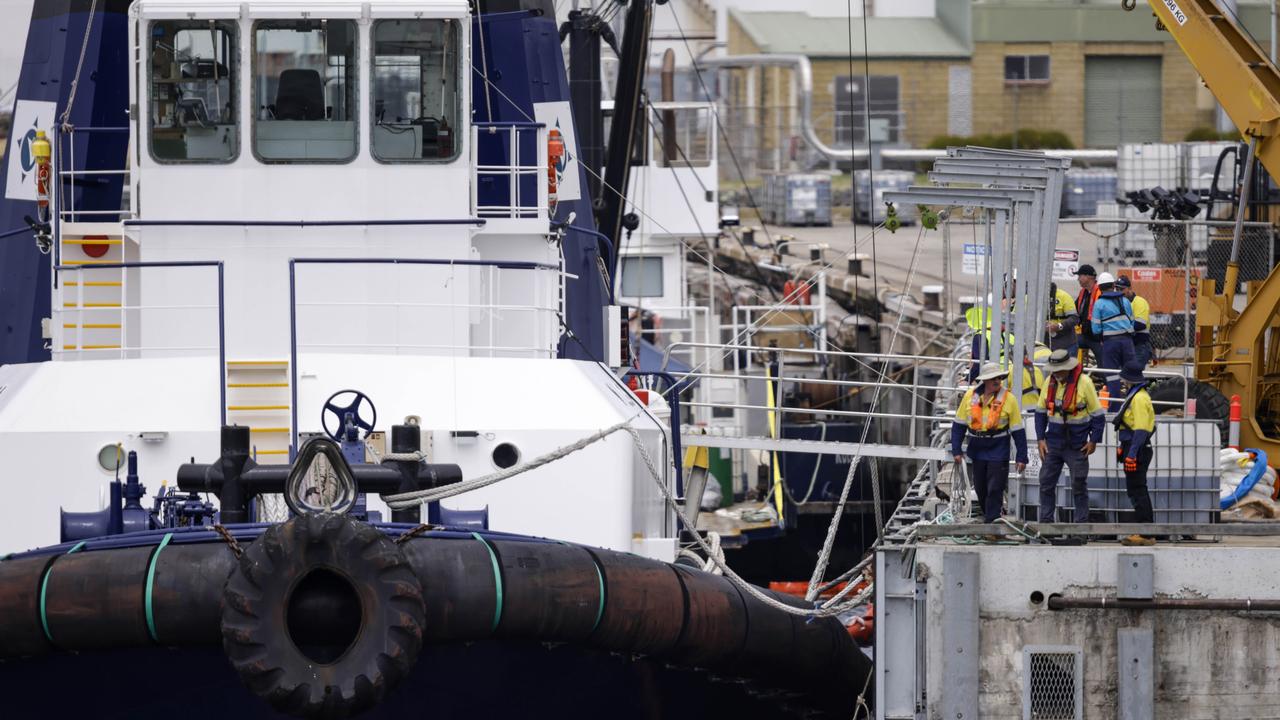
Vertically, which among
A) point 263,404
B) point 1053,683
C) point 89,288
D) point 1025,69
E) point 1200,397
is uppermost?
point 1025,69

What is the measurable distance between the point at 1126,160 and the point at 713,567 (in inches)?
549

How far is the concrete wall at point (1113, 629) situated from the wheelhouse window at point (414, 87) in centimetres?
388

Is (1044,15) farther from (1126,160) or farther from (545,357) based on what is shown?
(545,357)

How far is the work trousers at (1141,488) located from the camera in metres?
10.6

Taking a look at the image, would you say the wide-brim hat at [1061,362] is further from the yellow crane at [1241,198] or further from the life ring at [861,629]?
the yellow crane at [1241,198]

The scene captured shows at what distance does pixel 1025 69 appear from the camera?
156 ft

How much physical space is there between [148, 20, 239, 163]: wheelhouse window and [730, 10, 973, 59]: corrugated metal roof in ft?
124

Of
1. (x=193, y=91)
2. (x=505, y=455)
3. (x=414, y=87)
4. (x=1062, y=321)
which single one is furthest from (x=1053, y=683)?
(x=1062, y=321)

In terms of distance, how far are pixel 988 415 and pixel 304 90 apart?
4.46m

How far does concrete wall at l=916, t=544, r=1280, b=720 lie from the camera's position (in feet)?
30.2

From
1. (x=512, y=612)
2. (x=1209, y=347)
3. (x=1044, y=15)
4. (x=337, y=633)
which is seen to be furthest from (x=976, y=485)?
(x=1044, y=15)

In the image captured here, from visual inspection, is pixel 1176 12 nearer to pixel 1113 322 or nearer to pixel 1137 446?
pixel 1113 322

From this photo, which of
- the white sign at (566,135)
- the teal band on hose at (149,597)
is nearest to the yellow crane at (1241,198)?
the white sign at (566,135)

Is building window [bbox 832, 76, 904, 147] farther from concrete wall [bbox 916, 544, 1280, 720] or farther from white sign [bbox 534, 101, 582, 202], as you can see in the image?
concrete wall [bbox 916, 544, 1280, 720]
